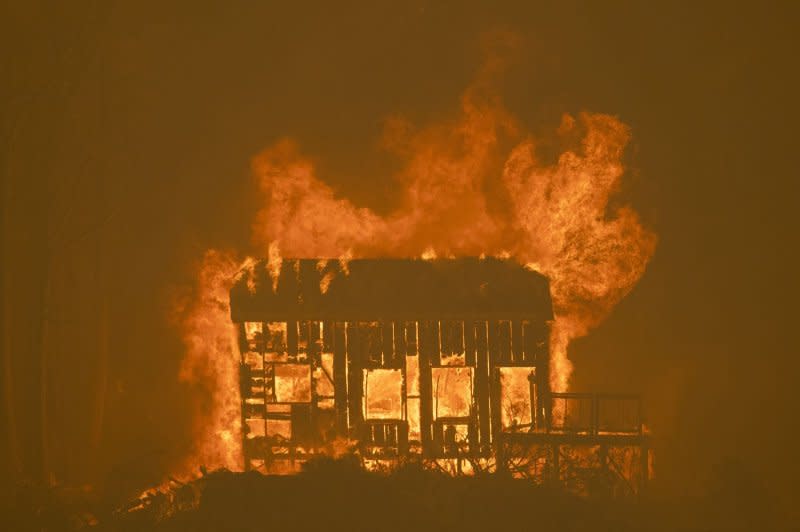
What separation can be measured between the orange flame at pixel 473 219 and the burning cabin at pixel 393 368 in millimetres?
1587

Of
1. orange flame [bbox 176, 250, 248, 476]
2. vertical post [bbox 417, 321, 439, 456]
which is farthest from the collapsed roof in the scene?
orange flame [bbox 176, 250, 248, 476]

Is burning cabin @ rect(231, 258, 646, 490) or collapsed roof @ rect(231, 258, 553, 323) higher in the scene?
collapsed roof @ rect(231, 258, 553, 323)

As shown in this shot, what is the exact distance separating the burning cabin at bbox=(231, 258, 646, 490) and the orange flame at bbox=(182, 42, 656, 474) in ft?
5.21

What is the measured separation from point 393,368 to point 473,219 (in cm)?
763

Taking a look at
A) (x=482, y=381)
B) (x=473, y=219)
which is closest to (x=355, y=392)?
(x=482, y=381)

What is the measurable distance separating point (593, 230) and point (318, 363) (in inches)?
338

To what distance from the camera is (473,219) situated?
85.1ft

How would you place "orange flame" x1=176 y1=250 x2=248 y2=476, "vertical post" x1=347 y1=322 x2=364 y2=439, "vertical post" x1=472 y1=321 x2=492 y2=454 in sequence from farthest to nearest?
"orange flame" x1=176 y1=250 x2=248 y2=476 < "vertical post" x1=347 y1=322 x2=364 y2=439 < "vertical post" x1=472 y1=321 x2=492 y2=454

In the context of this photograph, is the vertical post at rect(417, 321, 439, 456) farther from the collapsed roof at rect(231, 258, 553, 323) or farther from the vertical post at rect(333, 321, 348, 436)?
the vertical post at rect(333, 321, 348, 436)

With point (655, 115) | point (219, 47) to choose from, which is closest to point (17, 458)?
point (219, 47)

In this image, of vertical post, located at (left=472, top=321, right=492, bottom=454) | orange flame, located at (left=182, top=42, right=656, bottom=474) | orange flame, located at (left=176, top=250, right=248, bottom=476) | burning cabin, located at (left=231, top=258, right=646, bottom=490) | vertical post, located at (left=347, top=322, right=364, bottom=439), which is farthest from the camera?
orange flame, located at (left=182, top=42, right=656, bottom=474)

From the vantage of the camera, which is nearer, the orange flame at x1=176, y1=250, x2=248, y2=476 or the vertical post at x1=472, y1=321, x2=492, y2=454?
the vertical post at x1=472, y1=321, x2=492, y2=454

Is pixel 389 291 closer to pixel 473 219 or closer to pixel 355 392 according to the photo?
pixel 355 392

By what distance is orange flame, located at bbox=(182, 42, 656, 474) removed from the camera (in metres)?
23.1
